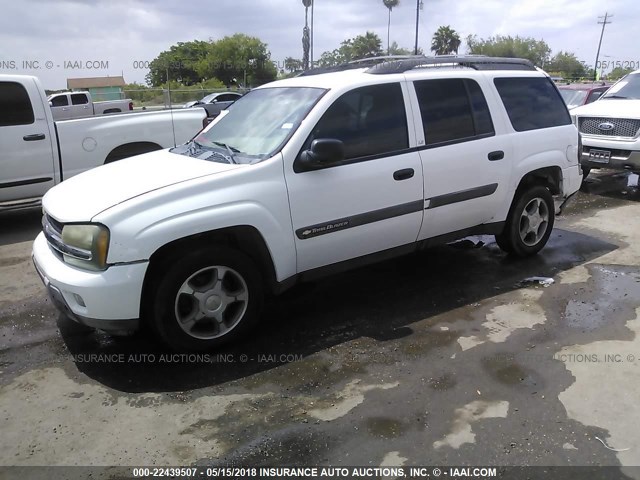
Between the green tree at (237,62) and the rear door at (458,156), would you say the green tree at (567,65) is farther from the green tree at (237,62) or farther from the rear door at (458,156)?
the rear door at (458,156)

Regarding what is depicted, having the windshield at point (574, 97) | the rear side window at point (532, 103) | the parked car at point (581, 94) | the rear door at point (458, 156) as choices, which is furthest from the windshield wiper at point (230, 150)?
the windshield at point (574, 97)

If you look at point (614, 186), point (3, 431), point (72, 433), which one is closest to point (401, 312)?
point (72, 433)

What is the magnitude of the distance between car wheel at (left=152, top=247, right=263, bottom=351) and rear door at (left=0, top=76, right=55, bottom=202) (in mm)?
4795

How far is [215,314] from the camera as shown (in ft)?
11.9

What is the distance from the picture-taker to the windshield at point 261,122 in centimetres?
389

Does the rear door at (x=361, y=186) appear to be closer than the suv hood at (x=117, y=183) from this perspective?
No

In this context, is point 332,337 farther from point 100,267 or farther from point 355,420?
point 100,267

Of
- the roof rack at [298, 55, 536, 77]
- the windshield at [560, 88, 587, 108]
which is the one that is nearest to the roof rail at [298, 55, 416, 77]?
the roof rack at [298, 55, 536, 77]

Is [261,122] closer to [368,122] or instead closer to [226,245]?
[368,122]

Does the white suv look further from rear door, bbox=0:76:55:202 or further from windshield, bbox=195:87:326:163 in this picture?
rear door, bbox=0:76:55:202

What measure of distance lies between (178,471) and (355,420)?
985 millimetres

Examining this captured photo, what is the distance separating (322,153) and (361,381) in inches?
61.0

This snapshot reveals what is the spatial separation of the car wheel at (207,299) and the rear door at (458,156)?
1.66 meters

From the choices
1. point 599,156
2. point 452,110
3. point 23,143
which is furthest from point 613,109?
point 23,143
